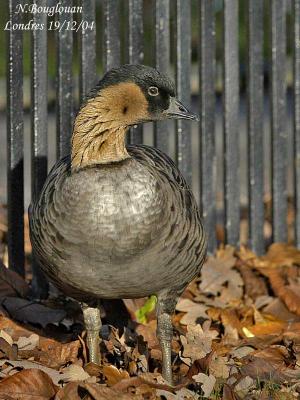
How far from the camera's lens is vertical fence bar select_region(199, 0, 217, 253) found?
6.61m

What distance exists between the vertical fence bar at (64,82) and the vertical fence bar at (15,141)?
9.6 inches

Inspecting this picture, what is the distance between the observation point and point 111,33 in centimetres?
608

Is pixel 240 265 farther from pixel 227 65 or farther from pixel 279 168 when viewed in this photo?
pixel 227 65

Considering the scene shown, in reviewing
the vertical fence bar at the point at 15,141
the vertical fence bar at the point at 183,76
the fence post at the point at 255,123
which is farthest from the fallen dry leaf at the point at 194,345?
the fence post at the point at 255,123

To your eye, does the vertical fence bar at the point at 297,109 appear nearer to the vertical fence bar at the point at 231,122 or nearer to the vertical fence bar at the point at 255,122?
the vertical fence bar at the point at 255,122

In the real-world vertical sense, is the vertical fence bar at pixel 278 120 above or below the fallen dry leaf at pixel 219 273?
above

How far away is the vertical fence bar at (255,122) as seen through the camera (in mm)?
6934

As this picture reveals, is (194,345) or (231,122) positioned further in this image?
(231,122)

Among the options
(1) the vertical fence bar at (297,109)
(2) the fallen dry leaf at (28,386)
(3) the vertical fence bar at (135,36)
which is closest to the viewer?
(2) the fallen dry leaf at (28,386)

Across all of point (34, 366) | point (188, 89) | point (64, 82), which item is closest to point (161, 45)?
point (188, 89)

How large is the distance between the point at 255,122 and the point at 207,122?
1.71 ft

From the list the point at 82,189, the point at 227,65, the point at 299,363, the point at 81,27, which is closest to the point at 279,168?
the point at 227,65

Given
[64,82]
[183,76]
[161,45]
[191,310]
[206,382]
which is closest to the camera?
[206,382]

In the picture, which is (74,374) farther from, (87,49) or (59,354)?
(87,49)
